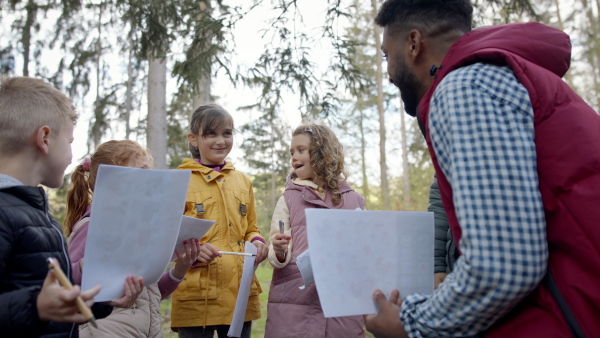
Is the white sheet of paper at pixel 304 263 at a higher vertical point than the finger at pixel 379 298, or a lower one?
lower

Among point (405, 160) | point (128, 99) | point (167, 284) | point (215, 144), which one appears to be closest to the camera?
point (167, 284)

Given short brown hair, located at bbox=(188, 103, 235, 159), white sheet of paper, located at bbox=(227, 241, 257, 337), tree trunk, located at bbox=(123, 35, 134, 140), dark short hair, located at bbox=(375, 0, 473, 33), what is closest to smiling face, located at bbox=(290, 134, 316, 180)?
short brown hair, located at bbox=(188, 103, 235, 159)

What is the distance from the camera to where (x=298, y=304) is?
3.05 m

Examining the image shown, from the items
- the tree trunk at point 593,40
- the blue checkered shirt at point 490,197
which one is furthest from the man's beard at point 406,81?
the tree trunk at point 593,40

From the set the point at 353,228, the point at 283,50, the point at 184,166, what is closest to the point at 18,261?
the point at 353,228

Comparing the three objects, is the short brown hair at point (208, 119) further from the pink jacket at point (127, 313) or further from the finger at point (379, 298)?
the finger at point (379, 298)

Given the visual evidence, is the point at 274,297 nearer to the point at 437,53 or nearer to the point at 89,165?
the point at 89,165

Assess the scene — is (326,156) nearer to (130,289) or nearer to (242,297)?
(242,297)

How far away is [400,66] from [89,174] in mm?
2001

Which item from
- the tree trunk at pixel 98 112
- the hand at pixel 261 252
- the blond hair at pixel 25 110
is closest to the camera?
the blond hair at pixel 25 110

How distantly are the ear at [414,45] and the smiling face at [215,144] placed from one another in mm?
2062

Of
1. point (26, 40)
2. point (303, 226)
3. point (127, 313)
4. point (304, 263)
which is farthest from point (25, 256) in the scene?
point (26, 40)

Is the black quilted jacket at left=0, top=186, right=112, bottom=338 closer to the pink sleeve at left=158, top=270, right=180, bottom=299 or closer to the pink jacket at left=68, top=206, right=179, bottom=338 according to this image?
the pink jacket at left=68, top=206, right=179, bottom=338

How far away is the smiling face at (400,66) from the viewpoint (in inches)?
68.9
